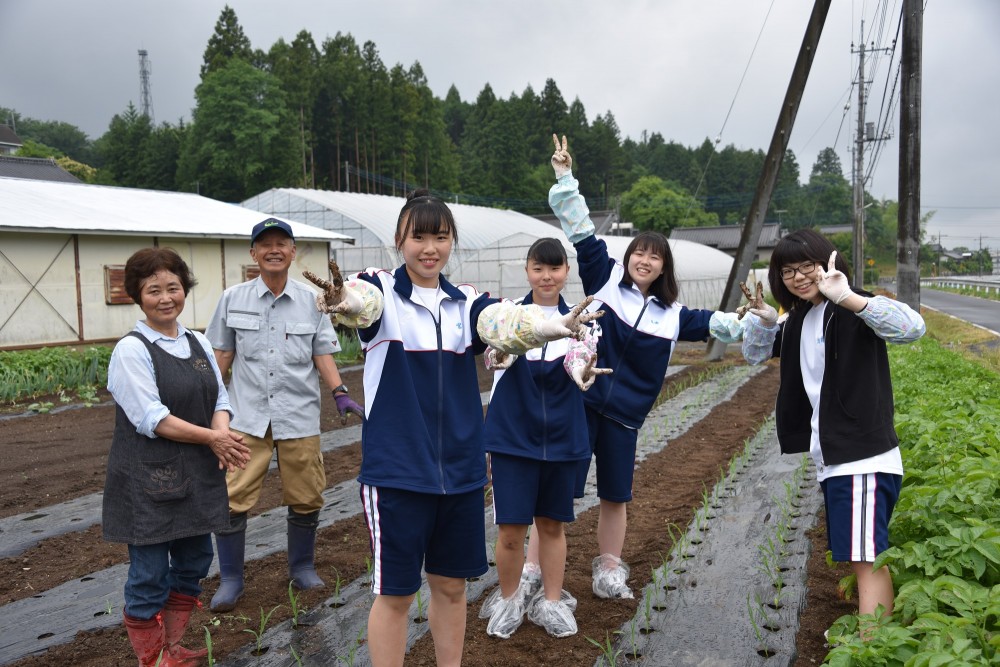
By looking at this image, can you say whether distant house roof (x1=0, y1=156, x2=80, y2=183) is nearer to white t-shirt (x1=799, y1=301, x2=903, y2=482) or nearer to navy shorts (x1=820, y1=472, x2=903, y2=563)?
white t-shirt (x1=799, y1=301, x2=903, y2=482)

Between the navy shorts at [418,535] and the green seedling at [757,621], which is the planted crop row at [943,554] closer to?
the green seedling at [757,621]

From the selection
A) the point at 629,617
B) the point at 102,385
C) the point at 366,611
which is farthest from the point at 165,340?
the point at 102,385

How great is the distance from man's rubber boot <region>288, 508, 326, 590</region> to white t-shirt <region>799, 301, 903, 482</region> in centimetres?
216

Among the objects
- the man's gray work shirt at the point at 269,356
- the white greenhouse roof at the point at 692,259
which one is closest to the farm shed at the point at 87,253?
the man's gray work shirt at the point at 269,356

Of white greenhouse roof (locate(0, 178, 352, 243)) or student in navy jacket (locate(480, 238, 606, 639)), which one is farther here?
white greenhouse roof (locate(0, 178, 352, 243))

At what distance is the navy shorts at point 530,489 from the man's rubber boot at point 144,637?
124 cm

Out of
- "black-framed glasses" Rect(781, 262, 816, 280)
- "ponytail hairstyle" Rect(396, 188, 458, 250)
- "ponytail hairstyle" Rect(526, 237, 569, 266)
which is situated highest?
"ponytail hairstyle" Rect(396, 188, 458, 250)

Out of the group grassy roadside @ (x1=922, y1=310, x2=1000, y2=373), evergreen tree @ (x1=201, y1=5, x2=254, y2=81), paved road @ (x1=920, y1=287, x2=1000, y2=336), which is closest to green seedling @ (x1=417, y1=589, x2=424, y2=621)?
grassy roadside @ (x1=922, y1=310, x2=1000, y2=373)

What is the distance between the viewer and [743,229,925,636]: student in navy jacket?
98.8 inches

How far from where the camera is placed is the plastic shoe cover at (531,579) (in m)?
3.26

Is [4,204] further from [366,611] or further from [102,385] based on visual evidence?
[366,611]

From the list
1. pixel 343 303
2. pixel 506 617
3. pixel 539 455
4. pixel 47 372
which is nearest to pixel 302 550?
pixel 506 617

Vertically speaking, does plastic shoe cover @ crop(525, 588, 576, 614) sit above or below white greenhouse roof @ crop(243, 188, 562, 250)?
below

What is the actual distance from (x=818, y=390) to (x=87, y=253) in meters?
12.6
